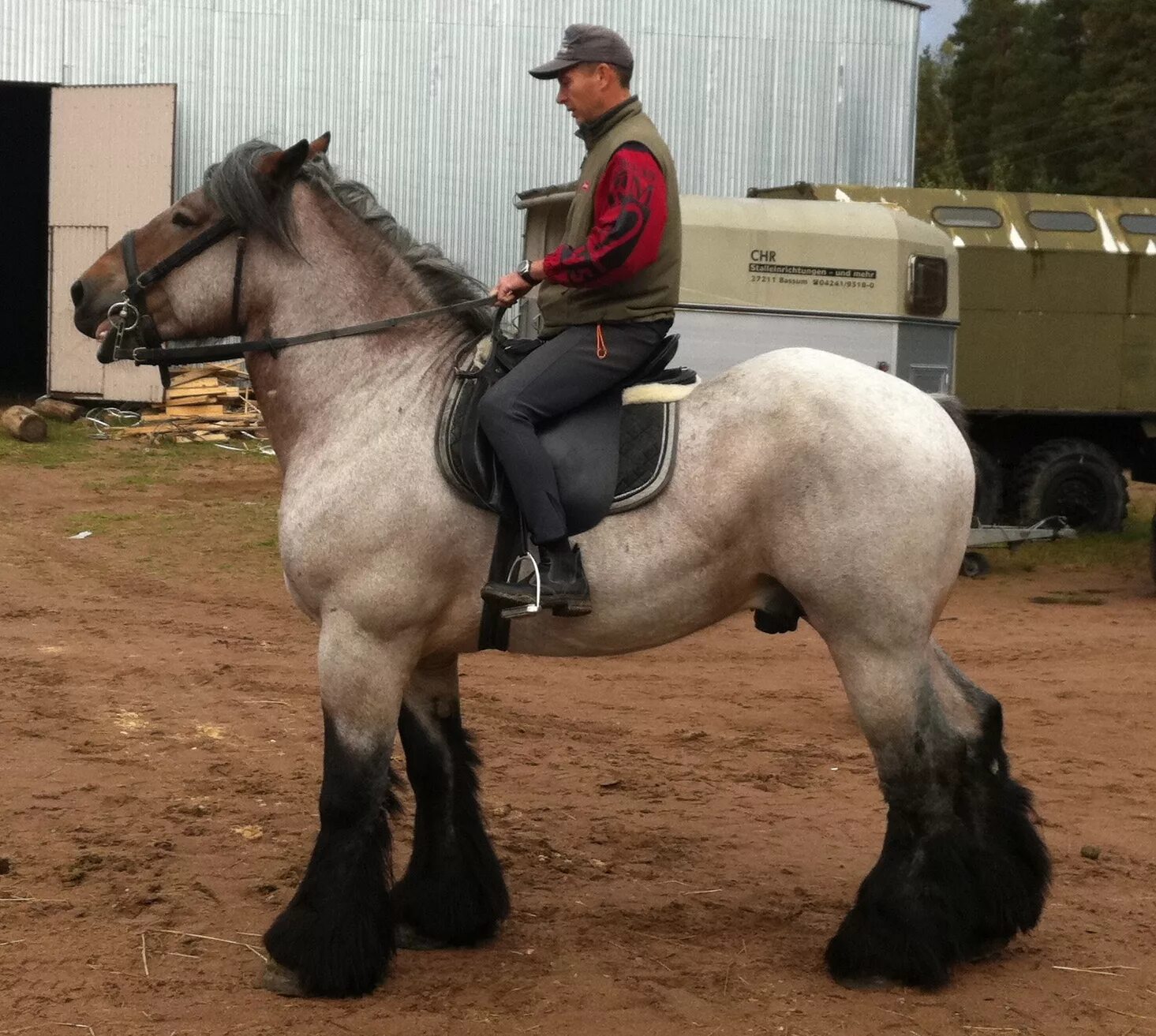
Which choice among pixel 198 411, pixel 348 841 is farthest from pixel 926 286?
pixel 198 411

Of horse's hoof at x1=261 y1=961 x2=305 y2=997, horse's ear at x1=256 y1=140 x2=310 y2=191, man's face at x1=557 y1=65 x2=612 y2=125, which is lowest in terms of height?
horse's hoof at x1=261 y1=961 x2=305 y2=997

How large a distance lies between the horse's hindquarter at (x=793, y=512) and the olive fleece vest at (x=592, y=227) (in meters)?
0.39

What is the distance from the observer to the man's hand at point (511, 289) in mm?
4828

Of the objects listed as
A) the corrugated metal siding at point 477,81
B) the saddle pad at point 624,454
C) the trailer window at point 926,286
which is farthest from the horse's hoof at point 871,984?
the corrugated metal siding at point 477,81

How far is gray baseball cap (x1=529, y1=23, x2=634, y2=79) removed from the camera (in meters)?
4.77

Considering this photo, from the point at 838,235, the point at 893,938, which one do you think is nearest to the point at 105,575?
the point at 838,235

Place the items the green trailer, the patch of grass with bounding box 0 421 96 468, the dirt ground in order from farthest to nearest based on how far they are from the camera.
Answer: the patch of grass with bounding box 0 421 96 468, the green trailer, the dirt ground

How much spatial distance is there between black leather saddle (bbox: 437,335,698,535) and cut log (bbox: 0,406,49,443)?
1446 cm

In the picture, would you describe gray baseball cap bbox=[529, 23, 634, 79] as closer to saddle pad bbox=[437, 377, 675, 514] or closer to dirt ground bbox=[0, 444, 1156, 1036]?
saddle pad bbox=[437, 377, 675, 514]

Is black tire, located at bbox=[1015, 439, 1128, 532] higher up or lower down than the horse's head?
lower down

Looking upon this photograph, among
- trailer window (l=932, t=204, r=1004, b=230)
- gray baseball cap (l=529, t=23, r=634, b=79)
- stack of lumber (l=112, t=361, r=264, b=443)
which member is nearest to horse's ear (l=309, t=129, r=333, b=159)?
gray baseball cap (l=529, t=23, r=634, b=79)

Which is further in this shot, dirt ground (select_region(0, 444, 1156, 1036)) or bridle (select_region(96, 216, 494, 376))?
bridle (select_region(96, 216, 494, 376))

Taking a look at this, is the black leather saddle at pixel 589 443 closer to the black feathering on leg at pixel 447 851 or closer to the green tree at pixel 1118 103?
the black feathering on leg at pixel 447 851

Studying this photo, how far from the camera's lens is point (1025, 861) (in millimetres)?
5176
